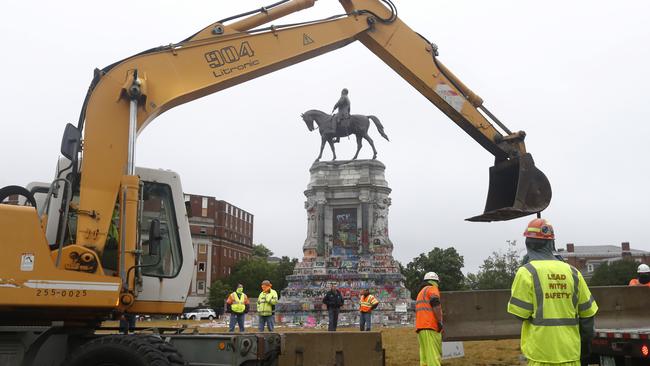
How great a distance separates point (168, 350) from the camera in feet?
16.8

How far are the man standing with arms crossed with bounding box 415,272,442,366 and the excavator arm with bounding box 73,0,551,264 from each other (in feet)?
5.55

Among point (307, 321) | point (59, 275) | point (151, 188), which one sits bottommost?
point (307, 321)

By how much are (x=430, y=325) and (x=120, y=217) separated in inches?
164

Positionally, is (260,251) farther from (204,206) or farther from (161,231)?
(161,231)

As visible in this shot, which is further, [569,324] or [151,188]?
[151,188]

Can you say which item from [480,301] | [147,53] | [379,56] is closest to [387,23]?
[379,56]

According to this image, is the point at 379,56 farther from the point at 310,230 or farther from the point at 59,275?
the point at 310,230

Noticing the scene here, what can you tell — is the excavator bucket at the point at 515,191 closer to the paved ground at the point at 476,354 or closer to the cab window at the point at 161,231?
the paved ground at the point at 476,354

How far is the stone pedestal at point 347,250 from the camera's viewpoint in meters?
29.4

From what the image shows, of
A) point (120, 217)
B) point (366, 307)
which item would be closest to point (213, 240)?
point (366, 307)

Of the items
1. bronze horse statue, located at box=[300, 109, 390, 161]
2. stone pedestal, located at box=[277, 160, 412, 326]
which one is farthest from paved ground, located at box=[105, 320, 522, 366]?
bronze horse statue, located at box=[300, 109, 390, 161]

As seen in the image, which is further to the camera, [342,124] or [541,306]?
[342,124]

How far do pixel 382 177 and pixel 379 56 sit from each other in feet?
79.9

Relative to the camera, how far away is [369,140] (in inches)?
1282
